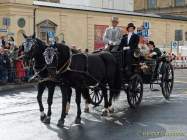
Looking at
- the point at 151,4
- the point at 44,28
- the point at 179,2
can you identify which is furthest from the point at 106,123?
the point at 151,4

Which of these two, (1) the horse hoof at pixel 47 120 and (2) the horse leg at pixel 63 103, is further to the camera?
(1) the horse hoof at pixel 47 120

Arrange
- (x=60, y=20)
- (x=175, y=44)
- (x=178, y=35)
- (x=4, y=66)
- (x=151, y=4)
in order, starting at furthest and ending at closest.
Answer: (x=151, y=4) < (x=178, y=35) < (x=175, y=44) < (x=60, y=20) < (x=4, y=66)

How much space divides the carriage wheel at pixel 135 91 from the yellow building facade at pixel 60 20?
1670cm

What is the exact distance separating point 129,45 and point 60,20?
2304 cm

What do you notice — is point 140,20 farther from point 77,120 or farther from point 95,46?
point 77,120

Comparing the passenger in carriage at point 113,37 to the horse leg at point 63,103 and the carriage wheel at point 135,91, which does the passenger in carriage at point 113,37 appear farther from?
the horse leg at point 63,103

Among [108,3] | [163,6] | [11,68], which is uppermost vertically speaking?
[163,6]

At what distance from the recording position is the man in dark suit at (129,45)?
13.4m

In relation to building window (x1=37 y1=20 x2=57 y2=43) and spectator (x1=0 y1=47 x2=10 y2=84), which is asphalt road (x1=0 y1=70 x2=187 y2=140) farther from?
building window (x1=37 y1=20 x2=57 y2=43)

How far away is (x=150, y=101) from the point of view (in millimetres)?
15180

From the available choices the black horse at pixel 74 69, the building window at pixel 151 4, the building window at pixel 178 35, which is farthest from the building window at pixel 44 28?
the building window at pixel 151 4

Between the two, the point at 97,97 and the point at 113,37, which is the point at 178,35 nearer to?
the point at 113,37

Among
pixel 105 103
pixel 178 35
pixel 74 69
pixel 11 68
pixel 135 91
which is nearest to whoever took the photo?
pixel 74 69

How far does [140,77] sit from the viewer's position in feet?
45.6
